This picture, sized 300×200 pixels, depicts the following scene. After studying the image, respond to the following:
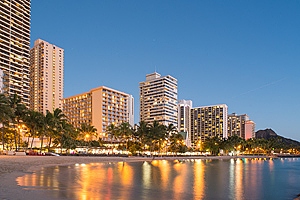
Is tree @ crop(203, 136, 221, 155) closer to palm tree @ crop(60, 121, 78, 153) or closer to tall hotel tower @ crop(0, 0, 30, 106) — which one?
palm tree @ crop(60, 121, 78, 153)

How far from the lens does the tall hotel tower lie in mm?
144125

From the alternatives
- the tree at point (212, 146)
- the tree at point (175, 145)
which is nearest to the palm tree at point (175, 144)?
the tree at point (175, 145)

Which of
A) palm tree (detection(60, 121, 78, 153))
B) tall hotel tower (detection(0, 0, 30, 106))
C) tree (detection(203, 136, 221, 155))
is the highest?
tall hotel tower (detection(0, 0, 30, 106))

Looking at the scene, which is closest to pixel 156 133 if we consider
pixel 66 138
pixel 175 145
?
pixel 175 145

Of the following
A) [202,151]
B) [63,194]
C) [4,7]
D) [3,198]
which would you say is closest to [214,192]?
[63,194]

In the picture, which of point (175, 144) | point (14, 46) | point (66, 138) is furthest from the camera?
point (14, 46)

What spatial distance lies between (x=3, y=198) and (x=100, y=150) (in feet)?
313

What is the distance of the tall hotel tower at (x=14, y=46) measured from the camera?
14412cm

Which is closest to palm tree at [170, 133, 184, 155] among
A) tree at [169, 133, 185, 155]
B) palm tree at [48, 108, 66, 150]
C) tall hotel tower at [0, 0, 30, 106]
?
tree at [169, 133, 185, 155]

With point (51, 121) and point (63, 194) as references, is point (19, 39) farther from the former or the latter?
point (63, 194)

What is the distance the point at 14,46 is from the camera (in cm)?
15238

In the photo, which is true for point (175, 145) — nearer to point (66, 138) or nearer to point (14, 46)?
point (66, 138)

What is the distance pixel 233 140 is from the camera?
541 feet

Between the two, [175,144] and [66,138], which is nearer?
[66,138]
